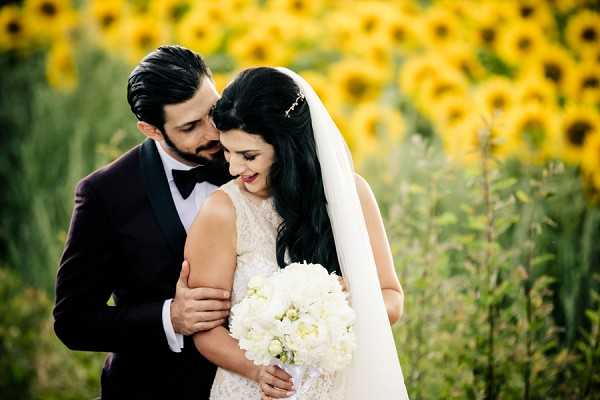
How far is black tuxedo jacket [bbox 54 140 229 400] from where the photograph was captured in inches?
110

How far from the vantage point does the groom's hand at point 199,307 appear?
245 cm

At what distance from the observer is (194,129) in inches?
110

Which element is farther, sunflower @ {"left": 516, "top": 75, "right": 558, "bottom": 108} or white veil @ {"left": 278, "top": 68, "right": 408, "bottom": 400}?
sunflower @ {"left": 516, "top": 75, "right": 558, "bottom": 108}

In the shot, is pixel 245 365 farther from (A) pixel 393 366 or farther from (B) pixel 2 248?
(B) pixel 2 248

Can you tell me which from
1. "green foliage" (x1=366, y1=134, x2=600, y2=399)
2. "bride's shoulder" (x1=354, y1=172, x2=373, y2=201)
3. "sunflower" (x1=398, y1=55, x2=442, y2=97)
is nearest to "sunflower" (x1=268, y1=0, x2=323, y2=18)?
"sunflower" (x1=398, y1=55, x2=442, y2=97)

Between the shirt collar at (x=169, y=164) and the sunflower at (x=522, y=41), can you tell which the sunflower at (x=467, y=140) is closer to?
the sunflower at (x=522, y=41)

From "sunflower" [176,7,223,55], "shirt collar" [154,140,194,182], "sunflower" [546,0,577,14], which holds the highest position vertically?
"sunflower" [176,7,223,55]

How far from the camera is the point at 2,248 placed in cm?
589

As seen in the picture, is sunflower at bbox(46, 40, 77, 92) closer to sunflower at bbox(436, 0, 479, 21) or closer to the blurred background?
the blurred background

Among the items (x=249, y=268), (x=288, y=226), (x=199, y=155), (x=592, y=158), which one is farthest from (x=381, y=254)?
(x=592, y=158)

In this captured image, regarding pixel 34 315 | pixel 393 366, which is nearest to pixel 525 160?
pixel 393 366

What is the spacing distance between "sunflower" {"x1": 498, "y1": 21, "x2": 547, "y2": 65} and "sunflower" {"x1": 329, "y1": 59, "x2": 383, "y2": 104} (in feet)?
3.70

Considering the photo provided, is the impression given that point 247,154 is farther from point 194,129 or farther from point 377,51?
point 377,51

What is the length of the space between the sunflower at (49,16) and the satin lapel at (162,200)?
4149mm
